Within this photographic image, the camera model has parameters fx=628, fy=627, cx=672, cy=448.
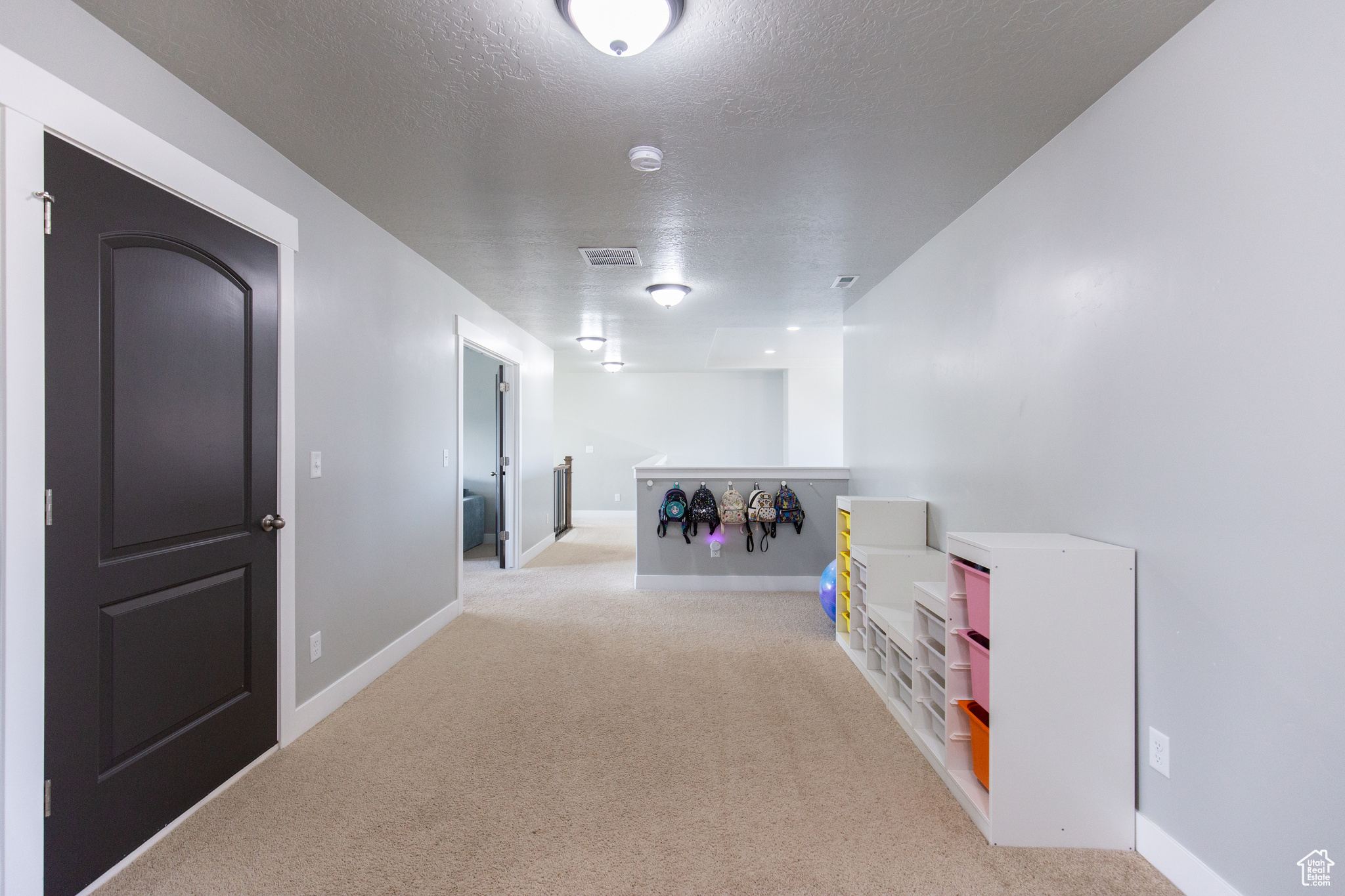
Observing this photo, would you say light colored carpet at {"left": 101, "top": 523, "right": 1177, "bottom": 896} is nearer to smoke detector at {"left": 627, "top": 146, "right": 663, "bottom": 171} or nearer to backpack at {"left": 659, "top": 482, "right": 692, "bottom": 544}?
backpack at {"left": 659, "top": 482, "right": 692, "bottom": 544}

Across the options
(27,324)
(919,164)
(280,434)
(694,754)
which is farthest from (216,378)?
(919,164)

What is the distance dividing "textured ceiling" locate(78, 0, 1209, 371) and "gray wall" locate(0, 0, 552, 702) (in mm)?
107

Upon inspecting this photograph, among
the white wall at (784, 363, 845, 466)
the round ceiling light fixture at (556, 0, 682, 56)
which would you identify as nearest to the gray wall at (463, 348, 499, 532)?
the white wall at (784, 363, 845, 466)

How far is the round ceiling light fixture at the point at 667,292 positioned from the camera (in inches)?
174

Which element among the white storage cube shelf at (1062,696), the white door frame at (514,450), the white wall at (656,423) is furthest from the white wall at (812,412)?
the white storage cube shelf at (1062,696)

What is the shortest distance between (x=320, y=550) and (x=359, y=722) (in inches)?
30.4

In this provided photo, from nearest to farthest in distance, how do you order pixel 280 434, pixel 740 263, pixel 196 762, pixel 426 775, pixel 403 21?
pixel 403 21
pixel 196 762
pixel 426 775
pixel 280 434
pixel 740 263

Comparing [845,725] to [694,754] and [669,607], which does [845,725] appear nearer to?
[694,754]

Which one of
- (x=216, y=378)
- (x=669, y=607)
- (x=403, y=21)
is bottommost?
(x=669, y=607)

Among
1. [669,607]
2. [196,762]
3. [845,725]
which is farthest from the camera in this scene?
[669,607]

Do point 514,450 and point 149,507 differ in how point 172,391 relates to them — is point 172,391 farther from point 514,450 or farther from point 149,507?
point 514,450

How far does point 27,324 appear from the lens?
150cm

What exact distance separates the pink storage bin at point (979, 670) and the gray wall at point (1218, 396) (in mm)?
412

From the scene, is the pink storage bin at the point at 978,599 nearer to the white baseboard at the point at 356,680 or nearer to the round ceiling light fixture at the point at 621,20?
the round ceiling light fixture at the point at 621,20
